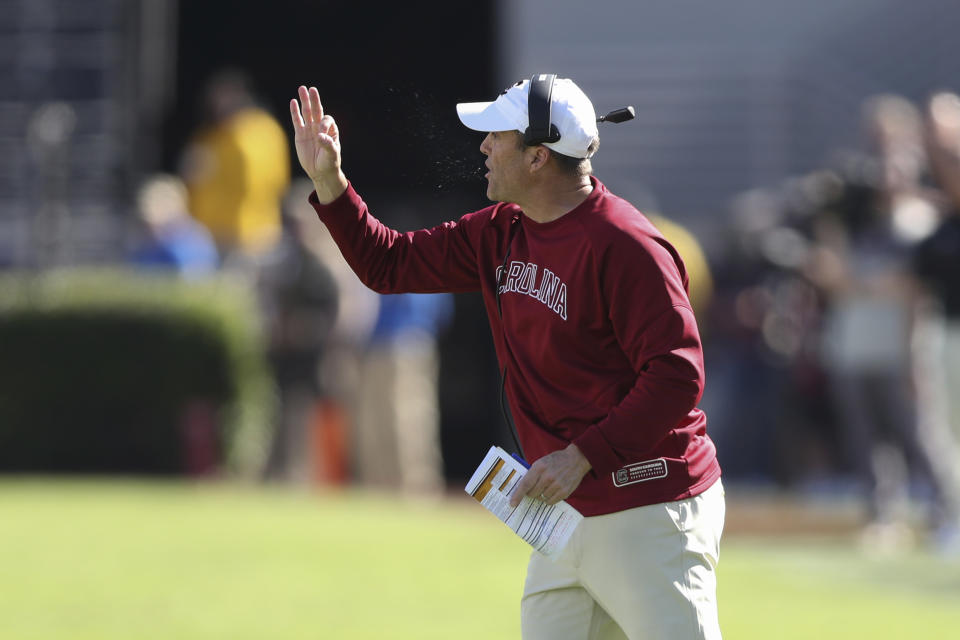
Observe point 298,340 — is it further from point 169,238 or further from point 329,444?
point 169,238

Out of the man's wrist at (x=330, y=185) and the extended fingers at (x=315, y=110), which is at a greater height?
the extended fingers at (x=315, y=110)

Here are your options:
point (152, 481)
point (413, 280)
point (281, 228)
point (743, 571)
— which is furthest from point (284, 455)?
point (413, 280)

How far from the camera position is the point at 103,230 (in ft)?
56.3

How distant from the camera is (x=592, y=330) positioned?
12.7ft

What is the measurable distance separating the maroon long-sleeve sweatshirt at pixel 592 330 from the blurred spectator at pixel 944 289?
Answer: 5136 millimetres

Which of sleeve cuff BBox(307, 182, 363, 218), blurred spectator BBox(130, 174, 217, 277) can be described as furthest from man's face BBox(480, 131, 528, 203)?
blurred spectator BBox(130, 174, 217, 277)

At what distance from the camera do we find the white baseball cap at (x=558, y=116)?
3.88 meters

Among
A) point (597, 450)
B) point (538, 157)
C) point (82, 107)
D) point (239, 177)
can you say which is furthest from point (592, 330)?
point (82, 107)

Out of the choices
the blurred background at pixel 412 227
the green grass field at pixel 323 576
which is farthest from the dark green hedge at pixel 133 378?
the green grass field at pixel 323 576

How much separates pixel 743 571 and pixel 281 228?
7017 mm

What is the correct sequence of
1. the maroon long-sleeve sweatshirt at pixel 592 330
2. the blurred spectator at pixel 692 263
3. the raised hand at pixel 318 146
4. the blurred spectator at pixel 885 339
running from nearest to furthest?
the maroon long-sleeve sweatshirt at pixel 592 330 → the raised hand at pixel 318 146 → the blurred spectator at pixel 885 339 → the blurred spectator at pixel 692 263

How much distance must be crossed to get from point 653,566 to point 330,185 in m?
1.35

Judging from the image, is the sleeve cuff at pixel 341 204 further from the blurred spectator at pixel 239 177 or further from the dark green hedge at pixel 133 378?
the blurred spectator at pixel 239 177

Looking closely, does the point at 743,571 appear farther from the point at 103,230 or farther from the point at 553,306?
the point at 103,230
